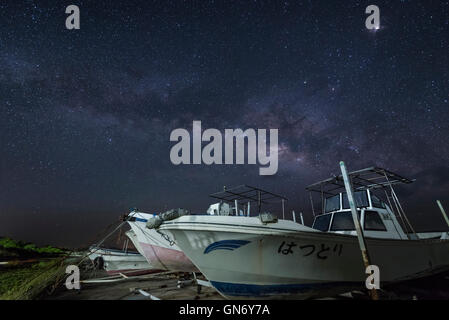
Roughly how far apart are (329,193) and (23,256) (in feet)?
86.0

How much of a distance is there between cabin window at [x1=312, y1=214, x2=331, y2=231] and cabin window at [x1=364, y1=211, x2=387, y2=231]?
128 cm

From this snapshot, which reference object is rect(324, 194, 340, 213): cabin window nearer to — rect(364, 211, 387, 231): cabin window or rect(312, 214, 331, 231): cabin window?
rect(312, 214, 331, 231): cabin window

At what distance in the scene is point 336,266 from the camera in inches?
223

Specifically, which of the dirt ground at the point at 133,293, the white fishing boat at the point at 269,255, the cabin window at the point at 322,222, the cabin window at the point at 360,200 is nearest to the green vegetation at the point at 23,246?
the dirt ground at the point at 133,293

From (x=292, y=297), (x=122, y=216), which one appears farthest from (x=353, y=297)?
(x=122, y=216)

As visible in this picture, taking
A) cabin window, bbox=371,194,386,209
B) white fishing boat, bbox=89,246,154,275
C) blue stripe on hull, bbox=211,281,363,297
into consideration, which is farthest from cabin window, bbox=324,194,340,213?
white fishing boat, bbox=89,246,154,275

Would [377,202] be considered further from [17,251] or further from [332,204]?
[17,251]

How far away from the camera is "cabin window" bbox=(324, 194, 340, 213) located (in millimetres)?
8461

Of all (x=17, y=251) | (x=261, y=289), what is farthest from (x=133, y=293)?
(x=17, y=251)

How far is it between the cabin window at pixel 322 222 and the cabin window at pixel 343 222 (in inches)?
11.0

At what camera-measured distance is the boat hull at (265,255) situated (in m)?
5.09

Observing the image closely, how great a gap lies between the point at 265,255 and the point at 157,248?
7205 mm
